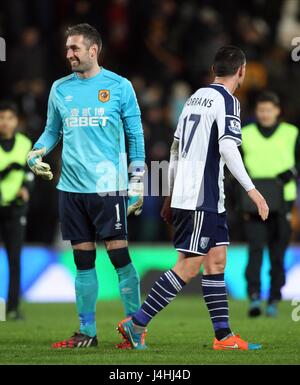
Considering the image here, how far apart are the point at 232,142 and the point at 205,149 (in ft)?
0.78

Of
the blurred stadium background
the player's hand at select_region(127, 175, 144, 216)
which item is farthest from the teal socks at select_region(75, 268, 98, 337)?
the blurred stadium background

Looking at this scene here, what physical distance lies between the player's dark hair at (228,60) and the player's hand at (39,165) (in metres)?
1.53

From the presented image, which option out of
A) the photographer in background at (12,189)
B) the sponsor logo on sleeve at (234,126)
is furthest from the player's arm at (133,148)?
the photographer in background at (12,189)

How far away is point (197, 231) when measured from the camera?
334 inches

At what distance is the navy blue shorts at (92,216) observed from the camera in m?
8.87

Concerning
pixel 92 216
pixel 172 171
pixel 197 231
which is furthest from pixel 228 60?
pixel 92 216

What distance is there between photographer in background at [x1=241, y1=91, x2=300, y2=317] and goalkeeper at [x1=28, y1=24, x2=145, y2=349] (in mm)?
3881

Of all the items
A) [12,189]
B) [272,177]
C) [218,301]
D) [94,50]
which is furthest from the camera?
[272,177]

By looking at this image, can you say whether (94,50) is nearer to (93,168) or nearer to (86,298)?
(93,168)

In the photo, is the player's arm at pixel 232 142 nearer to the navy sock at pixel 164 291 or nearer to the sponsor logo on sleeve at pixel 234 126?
the sponsor logo on sleeve at pixel 234 126

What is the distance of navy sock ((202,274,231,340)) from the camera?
8.67 meters

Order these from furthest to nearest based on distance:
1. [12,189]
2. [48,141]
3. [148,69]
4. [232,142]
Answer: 1. [148,69]
2. [12,189]
3. [48,141]
4. [232,142]

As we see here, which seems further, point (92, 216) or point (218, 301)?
point (92, 216)
